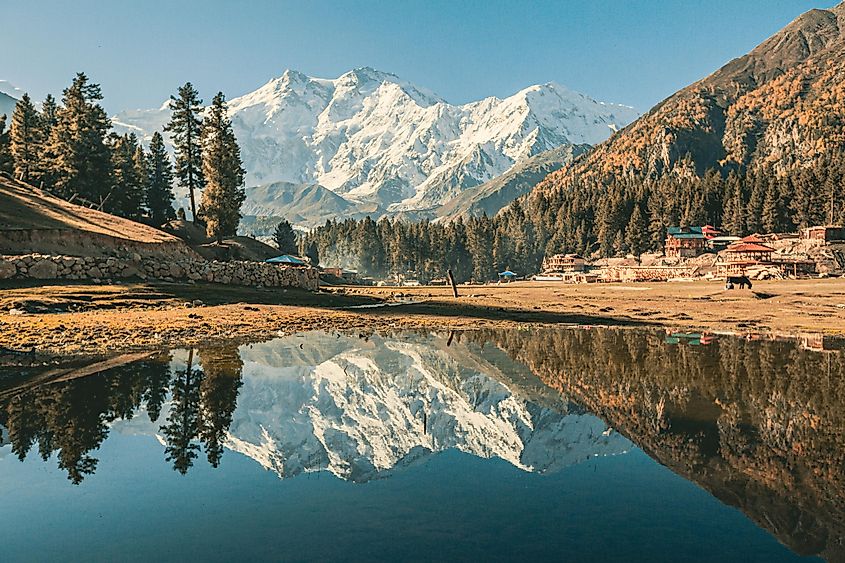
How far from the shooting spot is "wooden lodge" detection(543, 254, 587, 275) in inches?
6570

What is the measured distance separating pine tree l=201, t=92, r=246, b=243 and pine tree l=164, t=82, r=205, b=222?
4.80 metres

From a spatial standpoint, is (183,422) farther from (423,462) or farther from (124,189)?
(124,189)

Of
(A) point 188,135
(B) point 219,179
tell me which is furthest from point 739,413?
(A) point 188,135

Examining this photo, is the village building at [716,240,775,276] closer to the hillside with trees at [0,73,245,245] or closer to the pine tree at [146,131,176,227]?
the hillside with trees at [0,73,245,245]

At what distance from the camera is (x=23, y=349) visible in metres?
25.0

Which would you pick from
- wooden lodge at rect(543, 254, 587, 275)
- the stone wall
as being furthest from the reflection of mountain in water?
wooden lodge at rect(543, 254, 587, 275)

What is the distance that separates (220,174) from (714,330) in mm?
71950

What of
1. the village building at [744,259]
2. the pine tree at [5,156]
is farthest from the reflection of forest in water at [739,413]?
the pine tree at [5,156]

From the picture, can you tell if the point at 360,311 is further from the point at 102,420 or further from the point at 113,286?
the point at 102,420

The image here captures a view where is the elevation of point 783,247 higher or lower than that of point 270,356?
higher

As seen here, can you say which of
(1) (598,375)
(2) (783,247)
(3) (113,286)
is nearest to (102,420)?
(1) (598,375)

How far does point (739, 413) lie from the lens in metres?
17.0

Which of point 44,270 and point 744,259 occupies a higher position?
point 744,259

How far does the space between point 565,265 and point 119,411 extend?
161 m
